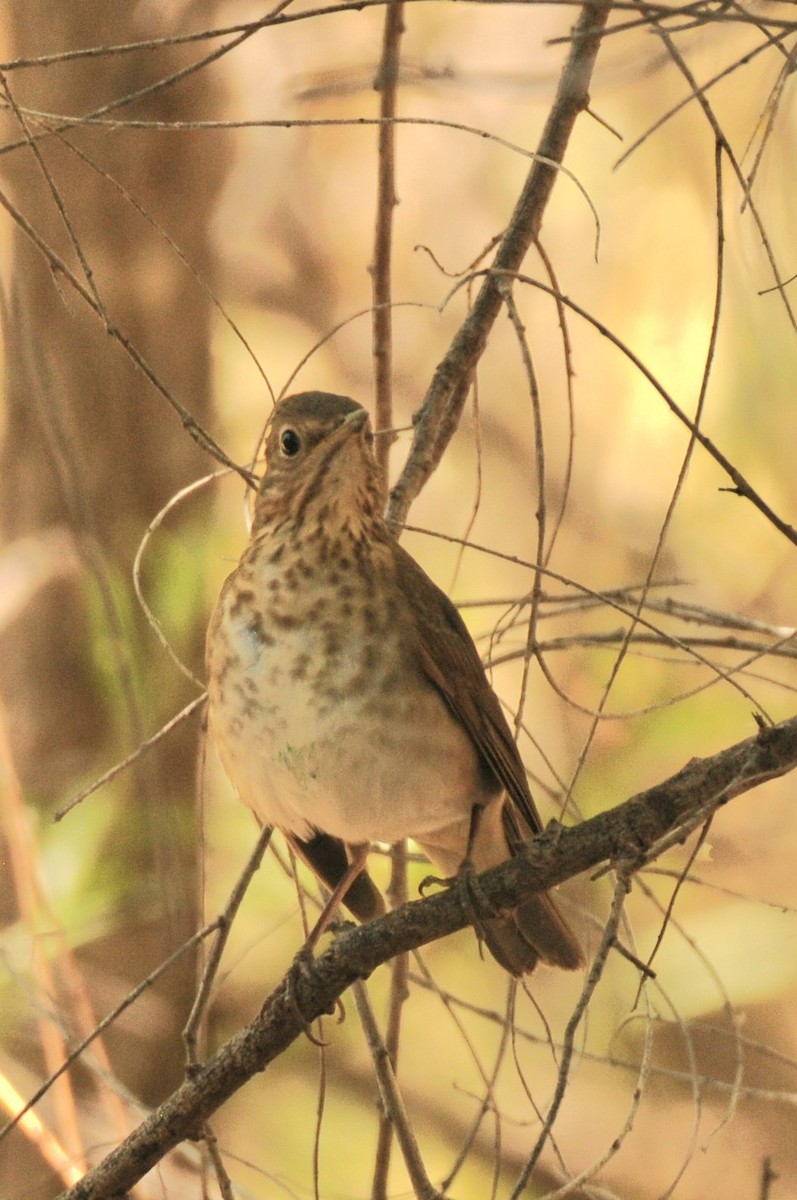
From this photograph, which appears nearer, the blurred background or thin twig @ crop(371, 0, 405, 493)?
thin twig @ crop(371, 0, 405, 493)

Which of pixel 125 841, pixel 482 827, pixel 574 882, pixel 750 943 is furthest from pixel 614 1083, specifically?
pixel 482 827

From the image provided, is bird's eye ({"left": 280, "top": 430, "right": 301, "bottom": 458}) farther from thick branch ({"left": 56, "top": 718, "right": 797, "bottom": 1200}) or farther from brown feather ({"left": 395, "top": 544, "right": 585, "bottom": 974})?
thick branch ({"left": 56, "top": 718, "right": 797, "bottom": 1200})

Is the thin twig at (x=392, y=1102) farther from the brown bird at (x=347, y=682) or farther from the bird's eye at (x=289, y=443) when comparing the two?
the bird's eye at (x=289, y=443)

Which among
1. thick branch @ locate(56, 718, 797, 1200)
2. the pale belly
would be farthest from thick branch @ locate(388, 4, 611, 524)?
thick branch @ locate(56, 718, 797, 1200)

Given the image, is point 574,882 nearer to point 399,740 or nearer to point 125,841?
point 125,841

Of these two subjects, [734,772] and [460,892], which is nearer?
[734,772]
